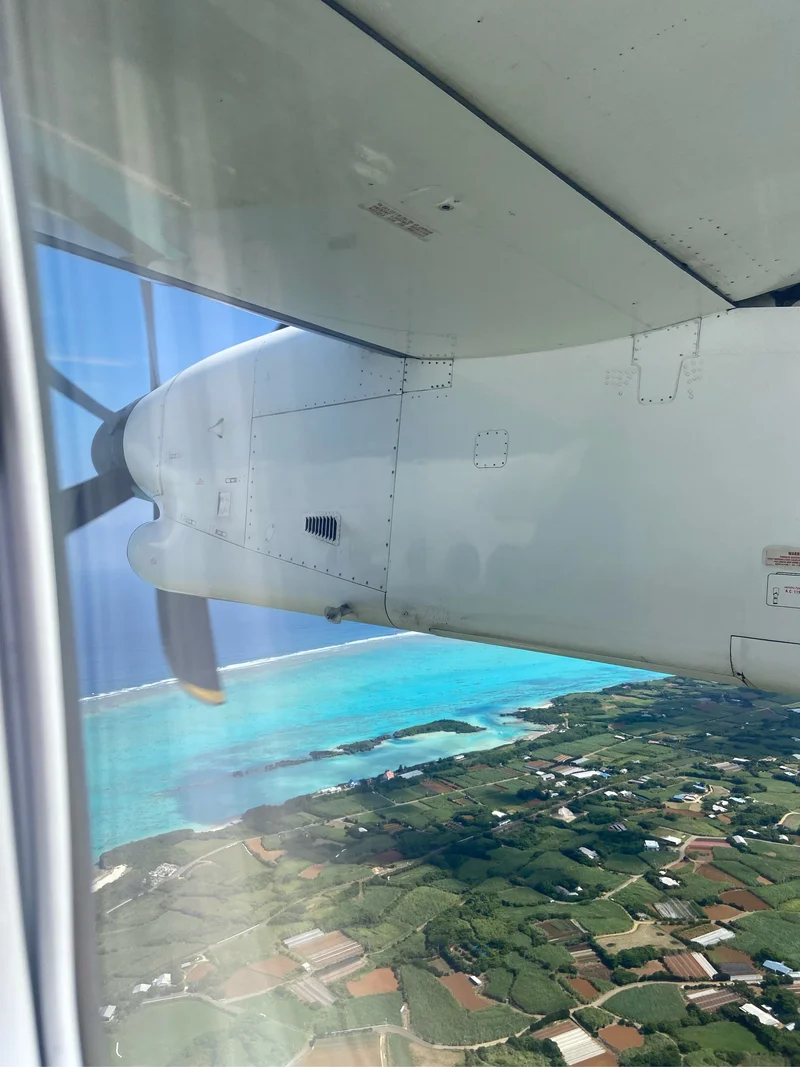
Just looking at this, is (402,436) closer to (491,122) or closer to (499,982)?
(491,122)

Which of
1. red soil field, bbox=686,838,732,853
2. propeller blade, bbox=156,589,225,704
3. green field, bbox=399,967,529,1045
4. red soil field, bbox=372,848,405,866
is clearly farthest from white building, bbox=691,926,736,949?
propeller blade, bbox=156,589,225,704

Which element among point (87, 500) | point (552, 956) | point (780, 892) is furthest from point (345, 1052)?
point (780, 892)

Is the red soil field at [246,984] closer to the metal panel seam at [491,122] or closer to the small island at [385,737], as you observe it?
the metal panel seam at [491,122]

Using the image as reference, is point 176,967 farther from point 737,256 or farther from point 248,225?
point 737,256

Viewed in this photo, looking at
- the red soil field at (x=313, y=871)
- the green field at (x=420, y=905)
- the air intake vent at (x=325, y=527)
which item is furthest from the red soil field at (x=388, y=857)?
the air intake vent at (x=325, y=527)

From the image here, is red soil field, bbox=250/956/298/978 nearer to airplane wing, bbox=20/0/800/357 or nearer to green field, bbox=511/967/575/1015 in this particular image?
airplane wing, bbox=20/0/800/357

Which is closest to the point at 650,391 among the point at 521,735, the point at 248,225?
the point at 248,225
